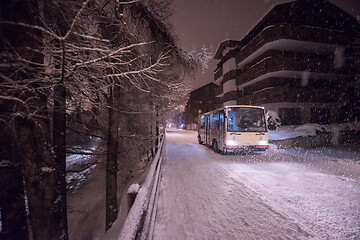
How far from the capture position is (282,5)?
695 inches

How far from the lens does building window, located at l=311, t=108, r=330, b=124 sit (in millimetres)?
19781

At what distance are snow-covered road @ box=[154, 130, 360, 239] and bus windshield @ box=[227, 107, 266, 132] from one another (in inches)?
117

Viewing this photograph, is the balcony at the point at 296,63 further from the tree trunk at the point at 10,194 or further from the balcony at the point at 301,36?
the tree trunk at the point at 10,194

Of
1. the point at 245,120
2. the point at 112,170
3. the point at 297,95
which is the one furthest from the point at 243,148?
the point at 297,95

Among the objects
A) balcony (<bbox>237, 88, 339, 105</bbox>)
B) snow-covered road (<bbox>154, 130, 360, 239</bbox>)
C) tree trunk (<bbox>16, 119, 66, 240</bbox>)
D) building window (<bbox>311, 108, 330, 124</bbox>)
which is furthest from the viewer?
building window (<bbox>311, 108, 330, 124</bbox>)

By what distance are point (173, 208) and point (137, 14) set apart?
5192 mm

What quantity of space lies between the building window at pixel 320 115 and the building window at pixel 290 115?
8.52ft

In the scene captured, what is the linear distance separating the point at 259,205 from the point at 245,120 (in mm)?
5884

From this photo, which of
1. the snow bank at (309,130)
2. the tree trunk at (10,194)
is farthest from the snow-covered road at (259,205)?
the snow bank at (309,130)

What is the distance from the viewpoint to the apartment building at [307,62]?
17.2m

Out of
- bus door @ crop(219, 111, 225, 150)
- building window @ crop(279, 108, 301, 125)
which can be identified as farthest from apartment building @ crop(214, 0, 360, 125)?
bus door @ crop(219, 111, 225, 150)

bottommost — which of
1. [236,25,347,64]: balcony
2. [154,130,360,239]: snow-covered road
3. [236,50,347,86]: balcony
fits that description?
[154,130,360,239]: snow-covered road

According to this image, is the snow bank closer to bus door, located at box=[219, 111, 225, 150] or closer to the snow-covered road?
bus door, located at box=[219, 111, 225, 150]

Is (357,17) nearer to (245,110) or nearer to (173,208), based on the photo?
(245,110)
